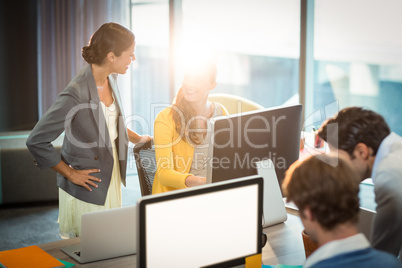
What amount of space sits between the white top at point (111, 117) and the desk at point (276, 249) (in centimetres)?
68

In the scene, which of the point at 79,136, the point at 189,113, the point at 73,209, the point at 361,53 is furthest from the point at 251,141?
the point at 361,53

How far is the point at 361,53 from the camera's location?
18.2ft

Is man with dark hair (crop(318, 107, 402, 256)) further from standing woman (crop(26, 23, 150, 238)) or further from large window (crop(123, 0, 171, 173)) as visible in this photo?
large window (crop(123, 0, 171, 173))

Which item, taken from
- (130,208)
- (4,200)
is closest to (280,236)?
(130,208)

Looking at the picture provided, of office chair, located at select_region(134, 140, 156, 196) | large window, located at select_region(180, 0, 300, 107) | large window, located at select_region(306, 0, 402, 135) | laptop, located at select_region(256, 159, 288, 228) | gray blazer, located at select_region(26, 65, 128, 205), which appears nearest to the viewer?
laptop, located at select_region(256, 159, 288, 228)

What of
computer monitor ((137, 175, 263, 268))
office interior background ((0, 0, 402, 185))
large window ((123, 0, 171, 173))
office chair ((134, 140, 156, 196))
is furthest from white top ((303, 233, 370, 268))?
large window ((123, 0, 171, 173))

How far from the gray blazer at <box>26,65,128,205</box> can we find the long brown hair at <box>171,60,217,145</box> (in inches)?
14.1

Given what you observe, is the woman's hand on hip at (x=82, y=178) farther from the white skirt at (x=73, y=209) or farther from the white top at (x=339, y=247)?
the white top at (x=339, y=247)

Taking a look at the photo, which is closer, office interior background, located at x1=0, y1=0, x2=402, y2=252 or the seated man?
the seated man

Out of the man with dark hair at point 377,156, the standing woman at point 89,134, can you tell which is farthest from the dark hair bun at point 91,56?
the man with dark hair at point 377,156

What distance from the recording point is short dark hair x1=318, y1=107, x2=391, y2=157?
178 centimetres

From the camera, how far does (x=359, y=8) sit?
4852mm

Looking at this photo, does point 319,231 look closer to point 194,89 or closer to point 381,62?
point 194,89

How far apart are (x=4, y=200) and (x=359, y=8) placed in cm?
389
